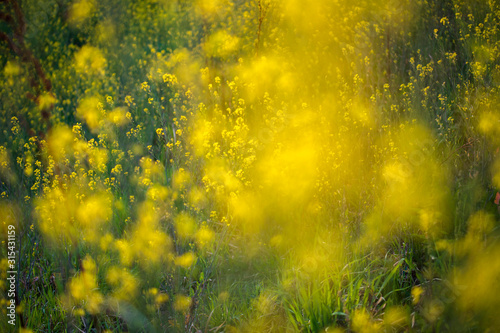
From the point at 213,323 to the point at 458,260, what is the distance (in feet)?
4.72

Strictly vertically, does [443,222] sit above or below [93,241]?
above

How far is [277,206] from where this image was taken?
3.00 m

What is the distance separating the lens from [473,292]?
184cm

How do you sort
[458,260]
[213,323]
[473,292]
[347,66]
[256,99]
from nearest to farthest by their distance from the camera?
[473,292]
[458,260]
[213,323]
[256,99]
[347,66]

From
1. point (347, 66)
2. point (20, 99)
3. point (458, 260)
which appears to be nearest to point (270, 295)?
point (458, 260)

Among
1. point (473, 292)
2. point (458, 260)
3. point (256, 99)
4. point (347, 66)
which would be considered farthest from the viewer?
point (347, 66)

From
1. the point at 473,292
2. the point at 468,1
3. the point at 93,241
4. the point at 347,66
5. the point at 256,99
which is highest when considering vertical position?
the point at 468,1

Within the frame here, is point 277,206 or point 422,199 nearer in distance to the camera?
point 422,199

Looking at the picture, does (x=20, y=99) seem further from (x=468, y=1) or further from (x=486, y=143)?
(x=468, y=1)

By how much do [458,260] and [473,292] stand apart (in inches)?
7.9

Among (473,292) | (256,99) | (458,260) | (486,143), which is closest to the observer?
(473,292)

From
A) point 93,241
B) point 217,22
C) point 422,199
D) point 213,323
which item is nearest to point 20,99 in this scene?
point 217,22

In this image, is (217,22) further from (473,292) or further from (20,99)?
(473,292)

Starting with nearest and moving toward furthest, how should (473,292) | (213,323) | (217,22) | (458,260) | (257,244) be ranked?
(473,292) → (458,260) → (213,323) → (257,244) → (217,22)
